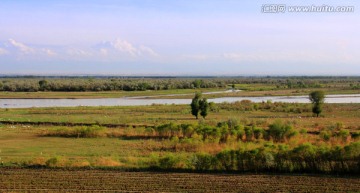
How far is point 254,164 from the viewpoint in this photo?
21797 millimetres

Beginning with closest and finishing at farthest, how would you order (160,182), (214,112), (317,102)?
(160,182) < (317,102) < (214,112)

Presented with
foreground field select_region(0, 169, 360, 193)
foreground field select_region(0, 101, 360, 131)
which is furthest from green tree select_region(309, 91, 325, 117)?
foreground field select_region(0, 169, 360, 193)

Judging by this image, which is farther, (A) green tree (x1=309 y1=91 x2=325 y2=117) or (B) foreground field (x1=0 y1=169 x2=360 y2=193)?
→ (A) green tree (x1=309 y1=91 x2=325 y2=117)

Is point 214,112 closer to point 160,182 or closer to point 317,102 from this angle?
point 317,102

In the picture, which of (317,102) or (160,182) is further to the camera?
(317,102)

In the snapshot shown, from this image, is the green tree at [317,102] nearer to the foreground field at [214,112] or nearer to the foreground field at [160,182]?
the foreground field at [214,112]

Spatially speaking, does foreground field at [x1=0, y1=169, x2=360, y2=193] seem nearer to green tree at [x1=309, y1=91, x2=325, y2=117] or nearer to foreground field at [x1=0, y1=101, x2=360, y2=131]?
foreground field at [x1=0, y1=101, x2=360, y2=131]

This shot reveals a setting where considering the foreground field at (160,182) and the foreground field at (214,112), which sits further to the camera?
the foreground field at (214,112)

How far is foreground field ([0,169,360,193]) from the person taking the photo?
1825 centimetres

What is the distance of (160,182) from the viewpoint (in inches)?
763

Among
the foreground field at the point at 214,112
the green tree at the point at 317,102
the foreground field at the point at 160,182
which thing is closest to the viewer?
the foreground field at the point at 160,182

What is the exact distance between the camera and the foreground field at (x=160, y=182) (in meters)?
18.2

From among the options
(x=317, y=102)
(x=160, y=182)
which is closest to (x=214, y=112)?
(x=317, y=102)

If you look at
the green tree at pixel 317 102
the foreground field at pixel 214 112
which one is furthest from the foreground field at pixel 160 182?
the green tree at pixel 317 102
